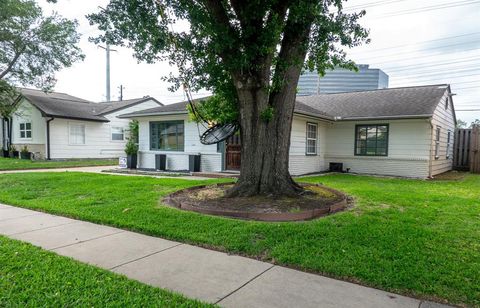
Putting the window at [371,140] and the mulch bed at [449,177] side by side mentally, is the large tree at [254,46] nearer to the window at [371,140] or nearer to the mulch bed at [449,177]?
the window at [371,140]

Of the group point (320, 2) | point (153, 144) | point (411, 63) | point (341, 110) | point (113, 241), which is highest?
point (411, 63)

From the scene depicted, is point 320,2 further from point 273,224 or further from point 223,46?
point 273,224

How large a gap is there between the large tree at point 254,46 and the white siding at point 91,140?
14880 millimetres

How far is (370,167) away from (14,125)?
865 inches

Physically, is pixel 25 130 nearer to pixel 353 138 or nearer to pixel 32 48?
pixel 32 48

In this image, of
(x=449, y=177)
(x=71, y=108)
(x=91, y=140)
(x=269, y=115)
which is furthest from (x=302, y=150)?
(x=71, y=108)

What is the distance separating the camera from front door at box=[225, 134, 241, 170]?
13094 millimetres

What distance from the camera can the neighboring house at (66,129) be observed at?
18609 millimetres

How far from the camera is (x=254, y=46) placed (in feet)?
18.2

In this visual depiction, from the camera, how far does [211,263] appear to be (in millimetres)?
3475

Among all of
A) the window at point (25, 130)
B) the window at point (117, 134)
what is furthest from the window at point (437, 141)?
the window at point (25, 130)

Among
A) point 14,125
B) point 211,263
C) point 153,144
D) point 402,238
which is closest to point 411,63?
point 153,144

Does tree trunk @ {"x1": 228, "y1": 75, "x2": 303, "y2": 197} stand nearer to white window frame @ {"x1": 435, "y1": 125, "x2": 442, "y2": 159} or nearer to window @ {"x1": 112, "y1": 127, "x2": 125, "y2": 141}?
white window frame @ {"x1": 435, "y1": 125, "x2": 442, "y2": 159}

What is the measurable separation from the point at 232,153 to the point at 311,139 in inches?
137
